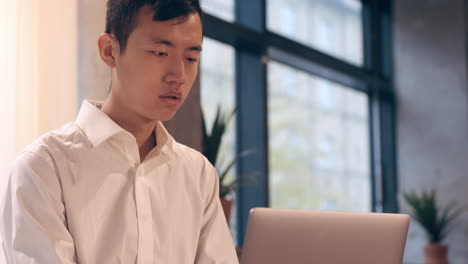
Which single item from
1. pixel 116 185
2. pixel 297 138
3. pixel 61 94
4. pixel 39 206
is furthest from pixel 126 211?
pixel 297 138

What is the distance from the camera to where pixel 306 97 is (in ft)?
18.8

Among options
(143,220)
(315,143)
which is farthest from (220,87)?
(143,220)

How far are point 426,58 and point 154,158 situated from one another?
589 cm

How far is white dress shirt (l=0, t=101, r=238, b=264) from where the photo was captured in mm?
1276

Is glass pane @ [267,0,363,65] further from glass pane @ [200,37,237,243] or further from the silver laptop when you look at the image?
the silver laptop

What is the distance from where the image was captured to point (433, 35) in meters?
6.87

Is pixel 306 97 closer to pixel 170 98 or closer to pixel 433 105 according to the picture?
pixel 433 105

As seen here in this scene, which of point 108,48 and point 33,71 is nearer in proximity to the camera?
point 108,48

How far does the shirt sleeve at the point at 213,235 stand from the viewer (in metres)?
1.53

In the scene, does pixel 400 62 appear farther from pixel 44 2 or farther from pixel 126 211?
pixel 126 211

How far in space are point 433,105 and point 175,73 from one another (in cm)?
587

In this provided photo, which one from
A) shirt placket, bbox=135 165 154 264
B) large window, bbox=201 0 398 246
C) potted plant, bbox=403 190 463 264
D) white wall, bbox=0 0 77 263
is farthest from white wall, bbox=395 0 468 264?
shirt placket, bbox=135 165 154 264

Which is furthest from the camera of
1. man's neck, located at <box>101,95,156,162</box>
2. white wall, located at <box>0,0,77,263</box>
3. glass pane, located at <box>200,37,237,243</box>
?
glass pane, located at <box>200,37,237,243</box>

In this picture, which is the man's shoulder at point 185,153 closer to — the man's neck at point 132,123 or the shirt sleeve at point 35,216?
the man's neck at point 132,123
